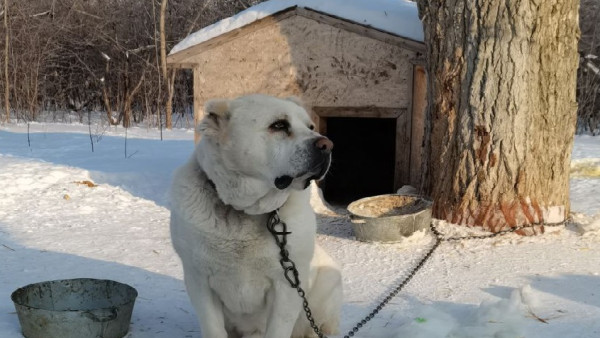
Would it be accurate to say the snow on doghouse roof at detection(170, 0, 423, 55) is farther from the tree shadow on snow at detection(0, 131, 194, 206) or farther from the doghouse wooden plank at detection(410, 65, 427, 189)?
the tree shadow on snow at detection(0, 131, 194, 206)

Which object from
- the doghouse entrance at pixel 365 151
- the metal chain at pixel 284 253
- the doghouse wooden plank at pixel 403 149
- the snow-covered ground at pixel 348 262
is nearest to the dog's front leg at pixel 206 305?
the metal chain at pixel 284 253

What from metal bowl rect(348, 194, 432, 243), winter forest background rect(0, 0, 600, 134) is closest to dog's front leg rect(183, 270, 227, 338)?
metal bowl rect(348, 194, 432, 243)

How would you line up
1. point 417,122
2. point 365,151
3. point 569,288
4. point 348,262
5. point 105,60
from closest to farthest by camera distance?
point 569,288 < point 348,262 < point 417,122 < point 365,151 < point 105,60

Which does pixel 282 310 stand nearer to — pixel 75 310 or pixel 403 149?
pixel 75 310

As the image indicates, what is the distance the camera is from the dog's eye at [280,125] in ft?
7.92

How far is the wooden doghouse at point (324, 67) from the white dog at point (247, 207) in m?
4.02

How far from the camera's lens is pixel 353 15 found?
6.56 metres

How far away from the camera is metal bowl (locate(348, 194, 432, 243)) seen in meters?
5.10

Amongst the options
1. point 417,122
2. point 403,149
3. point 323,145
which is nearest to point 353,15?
point 417,122

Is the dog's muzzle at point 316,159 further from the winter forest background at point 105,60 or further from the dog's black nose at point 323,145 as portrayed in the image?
the winter forest background at point 105,60

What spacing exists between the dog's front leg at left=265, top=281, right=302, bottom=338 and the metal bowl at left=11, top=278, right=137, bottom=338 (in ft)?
2.92

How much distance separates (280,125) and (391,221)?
2.88 meters

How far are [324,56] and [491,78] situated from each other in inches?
83.8

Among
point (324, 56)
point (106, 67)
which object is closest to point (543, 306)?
point (324, 56)
